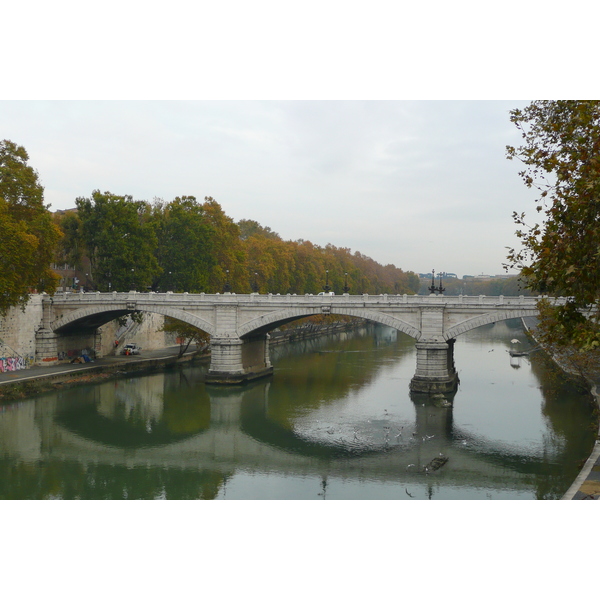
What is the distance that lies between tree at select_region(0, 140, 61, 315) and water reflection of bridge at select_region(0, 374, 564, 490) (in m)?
7.05

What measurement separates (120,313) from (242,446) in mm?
21771

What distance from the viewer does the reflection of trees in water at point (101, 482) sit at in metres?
20.1

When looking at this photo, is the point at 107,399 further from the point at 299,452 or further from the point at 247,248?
the point at 247,248

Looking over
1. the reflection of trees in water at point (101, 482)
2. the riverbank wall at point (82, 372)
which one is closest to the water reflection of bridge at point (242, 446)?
the reflection of trees in water at point (101, 482)

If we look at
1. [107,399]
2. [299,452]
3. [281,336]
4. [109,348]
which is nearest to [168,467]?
[299,452]

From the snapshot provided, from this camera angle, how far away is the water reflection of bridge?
2262cm

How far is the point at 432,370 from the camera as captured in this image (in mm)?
35875

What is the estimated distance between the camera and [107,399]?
1394 inches

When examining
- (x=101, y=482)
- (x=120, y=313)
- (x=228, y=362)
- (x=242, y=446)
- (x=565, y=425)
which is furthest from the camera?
(x=120, y=313)

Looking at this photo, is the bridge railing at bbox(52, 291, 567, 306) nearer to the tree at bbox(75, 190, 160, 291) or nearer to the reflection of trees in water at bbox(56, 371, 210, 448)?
the tree at bbox(75, 190, 160, 291)

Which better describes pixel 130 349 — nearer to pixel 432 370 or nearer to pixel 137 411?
pixel 137 411

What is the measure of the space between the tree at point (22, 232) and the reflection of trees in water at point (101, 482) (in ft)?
44.9

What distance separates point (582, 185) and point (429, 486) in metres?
12.0

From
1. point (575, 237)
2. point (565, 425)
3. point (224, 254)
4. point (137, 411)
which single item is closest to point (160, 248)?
point (224, 254)
